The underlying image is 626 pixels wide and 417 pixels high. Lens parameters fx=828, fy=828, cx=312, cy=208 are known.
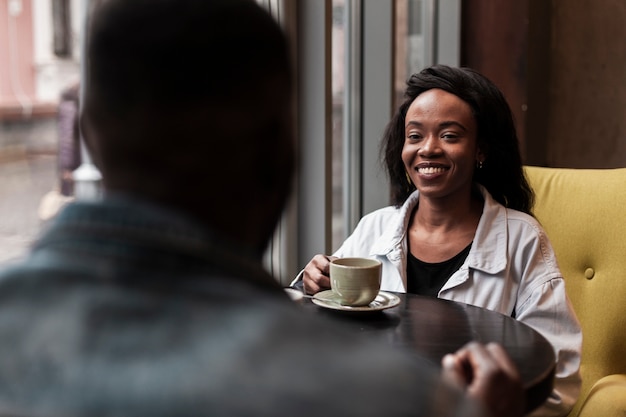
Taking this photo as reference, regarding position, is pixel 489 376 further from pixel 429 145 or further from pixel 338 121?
pixel 338 121

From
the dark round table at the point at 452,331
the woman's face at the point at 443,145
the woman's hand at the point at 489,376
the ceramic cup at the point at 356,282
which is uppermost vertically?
the woman's face at the point at 443,145

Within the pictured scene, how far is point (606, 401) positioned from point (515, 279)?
342mm

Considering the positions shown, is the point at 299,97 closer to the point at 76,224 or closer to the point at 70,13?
the point at 70,13

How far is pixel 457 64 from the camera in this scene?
403cm

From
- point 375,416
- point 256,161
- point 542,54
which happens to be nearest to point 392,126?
point 256,161

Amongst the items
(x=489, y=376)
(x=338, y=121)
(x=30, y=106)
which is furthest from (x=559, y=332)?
(x=338, y=121)

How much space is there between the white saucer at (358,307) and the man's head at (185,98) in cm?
95

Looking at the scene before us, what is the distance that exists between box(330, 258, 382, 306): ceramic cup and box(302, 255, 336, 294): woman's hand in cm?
19

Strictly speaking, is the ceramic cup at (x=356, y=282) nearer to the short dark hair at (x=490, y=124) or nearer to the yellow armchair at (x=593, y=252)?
the short dark hair at (x=490, y=124)

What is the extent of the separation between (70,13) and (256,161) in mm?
1376

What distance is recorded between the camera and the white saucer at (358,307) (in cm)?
159

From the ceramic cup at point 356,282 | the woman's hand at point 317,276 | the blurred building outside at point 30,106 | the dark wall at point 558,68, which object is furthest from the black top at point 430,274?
the dark wall at point 558,68

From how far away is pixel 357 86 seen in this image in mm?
3354

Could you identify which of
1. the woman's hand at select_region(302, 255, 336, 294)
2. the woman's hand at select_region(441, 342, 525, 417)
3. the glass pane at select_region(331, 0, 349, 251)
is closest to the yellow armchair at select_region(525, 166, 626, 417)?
the woman's hand at select_region(302, 255, 336, 294)
